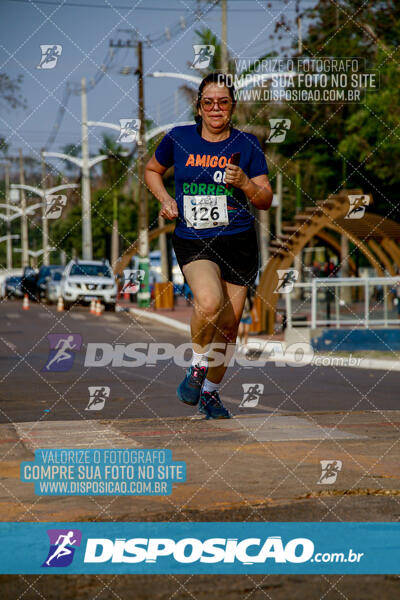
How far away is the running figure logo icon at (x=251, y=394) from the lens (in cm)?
973

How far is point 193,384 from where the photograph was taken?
705 centimetres

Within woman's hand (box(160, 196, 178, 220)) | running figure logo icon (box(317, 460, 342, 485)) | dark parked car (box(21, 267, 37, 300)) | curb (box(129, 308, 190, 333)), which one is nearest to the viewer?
running figure logo icon (box(317, 460, 342, 485))

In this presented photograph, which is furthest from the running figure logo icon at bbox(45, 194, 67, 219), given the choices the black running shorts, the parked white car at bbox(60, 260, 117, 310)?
the parked white car at bbox(60, 260, 117, 310)

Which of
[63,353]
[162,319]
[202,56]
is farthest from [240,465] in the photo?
[162,319]

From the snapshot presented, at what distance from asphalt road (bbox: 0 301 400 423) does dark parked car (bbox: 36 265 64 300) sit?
2718 centimetres

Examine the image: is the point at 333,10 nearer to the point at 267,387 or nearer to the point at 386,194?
the point at 386,194

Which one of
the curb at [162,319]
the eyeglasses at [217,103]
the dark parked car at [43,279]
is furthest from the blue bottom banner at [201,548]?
the dark parked car at [43,279]

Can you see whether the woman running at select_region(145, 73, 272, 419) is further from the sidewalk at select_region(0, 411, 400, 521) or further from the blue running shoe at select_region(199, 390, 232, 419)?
the sidewalk at select_region(0, 411, 400, 521)

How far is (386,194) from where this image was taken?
4628 cm

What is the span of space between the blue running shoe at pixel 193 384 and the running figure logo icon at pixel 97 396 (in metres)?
2.46

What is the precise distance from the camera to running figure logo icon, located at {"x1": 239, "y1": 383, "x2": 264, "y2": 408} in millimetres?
9725

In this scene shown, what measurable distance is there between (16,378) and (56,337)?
12.4 meters

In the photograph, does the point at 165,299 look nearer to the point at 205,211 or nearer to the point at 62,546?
the point at 205,211

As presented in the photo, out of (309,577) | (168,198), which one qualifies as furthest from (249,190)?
(309,577)
